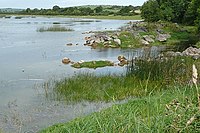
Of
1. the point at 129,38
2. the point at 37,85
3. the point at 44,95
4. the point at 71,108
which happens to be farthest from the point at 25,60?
the point at 129,38

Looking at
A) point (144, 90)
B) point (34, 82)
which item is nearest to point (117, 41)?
point (34, 82)

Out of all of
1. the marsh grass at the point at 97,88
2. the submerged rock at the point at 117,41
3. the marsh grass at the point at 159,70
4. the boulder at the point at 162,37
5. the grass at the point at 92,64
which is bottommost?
the boulder at the point at 162,37

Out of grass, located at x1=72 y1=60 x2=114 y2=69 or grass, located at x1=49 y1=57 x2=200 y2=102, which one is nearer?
grass, located at x1=49 y1=57 x2=200 y2=102

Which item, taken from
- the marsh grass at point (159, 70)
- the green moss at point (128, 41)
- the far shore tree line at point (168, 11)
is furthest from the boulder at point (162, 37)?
the marsh grass at point (159, 70)

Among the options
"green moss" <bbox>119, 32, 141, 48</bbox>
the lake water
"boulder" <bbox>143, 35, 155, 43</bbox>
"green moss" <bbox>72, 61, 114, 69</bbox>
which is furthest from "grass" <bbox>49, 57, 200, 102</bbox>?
"boulder" <bbox>143, 35, 155, 43</bbox>

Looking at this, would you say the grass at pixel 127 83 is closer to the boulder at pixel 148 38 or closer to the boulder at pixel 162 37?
the boulder at pixel 148 38

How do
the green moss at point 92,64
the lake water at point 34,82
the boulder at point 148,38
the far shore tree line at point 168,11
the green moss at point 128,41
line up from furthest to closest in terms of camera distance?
the far shore tree line at point 168,11 → the boulder at point 148,38 → the green moss at point 128,41 → the green moss at point 92,64 → the lake water at point 34,82

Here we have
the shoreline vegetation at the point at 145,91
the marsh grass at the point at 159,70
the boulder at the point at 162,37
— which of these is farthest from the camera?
the boulder at the point at 162,37

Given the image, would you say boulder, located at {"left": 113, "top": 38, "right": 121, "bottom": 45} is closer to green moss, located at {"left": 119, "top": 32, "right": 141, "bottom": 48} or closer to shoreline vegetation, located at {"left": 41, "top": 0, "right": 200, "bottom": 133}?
shoreline vegetation, located at {"left": 41, "top": 0, "right": 200, "bottom": 133}

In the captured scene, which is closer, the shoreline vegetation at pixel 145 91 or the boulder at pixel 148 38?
the shoreline vegetation at pixel 145 91

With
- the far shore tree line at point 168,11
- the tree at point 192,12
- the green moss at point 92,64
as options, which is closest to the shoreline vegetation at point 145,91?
the tree at point 192,12

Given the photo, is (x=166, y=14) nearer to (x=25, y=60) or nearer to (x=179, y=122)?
(x=25, y=60)

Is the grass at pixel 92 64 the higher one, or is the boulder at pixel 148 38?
the grass at pixel 92 64

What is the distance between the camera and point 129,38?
3975 centimetres
